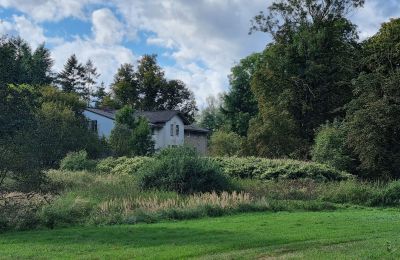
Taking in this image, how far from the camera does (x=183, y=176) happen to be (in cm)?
2648

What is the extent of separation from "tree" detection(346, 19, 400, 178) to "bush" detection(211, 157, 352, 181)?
6046 mm

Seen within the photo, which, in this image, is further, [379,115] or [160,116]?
[160,116]

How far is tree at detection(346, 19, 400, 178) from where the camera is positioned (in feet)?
120

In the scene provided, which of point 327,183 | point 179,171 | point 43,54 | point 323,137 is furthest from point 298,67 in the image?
point 43,54

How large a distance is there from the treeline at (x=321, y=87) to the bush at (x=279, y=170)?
7.14 meters

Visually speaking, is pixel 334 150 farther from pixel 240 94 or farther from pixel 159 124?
pixel 159 124

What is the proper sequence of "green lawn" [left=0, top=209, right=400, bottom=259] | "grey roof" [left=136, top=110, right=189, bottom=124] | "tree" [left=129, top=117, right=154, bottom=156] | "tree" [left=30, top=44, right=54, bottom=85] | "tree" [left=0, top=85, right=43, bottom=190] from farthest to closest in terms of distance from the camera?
"tree" [left=30, top=44, right=54, bottom=85] → "grey roof" [left=136, top=110, right=189, bottom=124] → "tree" [left=129, top=117, right=154, bottom=156] → "tree" [left=0, top=85, right=43, bottom=190] → "green lawn" [left=0, top=209, right=400, bottom=259]

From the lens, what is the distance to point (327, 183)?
29.2 m

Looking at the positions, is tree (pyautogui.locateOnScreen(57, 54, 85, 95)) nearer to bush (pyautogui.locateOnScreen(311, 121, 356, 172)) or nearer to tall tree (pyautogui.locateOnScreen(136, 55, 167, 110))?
tall tree (pyautogui.locateOnScreen(136, 55, 167, 110))

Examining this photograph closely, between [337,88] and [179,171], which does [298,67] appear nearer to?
[337,88]

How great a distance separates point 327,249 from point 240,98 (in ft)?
185

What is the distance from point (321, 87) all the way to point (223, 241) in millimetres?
Answer: 36069

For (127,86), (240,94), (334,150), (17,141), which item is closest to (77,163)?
(334,150)

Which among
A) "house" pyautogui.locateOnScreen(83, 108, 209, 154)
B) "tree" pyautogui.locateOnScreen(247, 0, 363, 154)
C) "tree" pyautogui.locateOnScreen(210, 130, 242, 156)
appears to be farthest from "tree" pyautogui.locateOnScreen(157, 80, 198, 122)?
"tree" pyautogui.locateOnScreen(247, 0, 363, 154)
